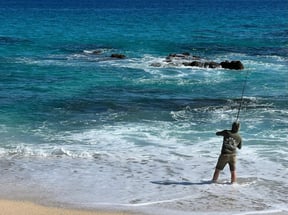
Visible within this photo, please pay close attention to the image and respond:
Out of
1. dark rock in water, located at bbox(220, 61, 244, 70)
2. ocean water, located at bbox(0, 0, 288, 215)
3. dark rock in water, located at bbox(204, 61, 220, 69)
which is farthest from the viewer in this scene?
dark rock in water, located at bbox(204, 61, 220, 69)

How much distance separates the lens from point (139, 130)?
1895 centimetres

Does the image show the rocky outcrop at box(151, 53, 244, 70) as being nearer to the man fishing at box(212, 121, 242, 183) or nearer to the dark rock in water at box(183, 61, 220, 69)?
the dark rock in water at box(183, 61, 220, 69)

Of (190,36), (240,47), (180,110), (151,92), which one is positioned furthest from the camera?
(190,36)

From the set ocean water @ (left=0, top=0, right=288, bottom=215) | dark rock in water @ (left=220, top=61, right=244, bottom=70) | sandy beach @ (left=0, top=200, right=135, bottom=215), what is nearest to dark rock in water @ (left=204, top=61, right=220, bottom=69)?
ocean water @ (left=0, top=0, right=288, bottom=215)

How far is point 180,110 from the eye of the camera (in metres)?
21.8

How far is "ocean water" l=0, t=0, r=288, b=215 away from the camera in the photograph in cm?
1307

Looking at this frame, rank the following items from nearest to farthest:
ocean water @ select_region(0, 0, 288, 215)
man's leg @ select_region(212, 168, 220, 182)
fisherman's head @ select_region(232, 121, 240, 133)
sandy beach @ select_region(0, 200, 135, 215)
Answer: sandy beach @ select_region(0, 200, 135, 215)
ocean water @ select_region(0, 0, 288, 215)
fisherman's head @ select_region(232, 121, 240, 133)
man's leg @ select_region(212, 168, 220, 182)

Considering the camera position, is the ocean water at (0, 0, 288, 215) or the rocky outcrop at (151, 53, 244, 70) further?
the rocky outcrop at (151, 53, 244, 70)

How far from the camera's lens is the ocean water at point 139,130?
1307 cm

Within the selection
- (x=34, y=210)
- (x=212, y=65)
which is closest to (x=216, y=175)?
(x=34, y=210)

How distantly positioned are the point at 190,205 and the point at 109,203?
161 cm

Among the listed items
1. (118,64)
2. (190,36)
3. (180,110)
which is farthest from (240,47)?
(180,110)

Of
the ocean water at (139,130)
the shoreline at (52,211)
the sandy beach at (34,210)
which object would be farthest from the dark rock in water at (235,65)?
the sandy beach at (34,210)

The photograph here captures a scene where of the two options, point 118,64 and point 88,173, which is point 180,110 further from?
point 118,64
